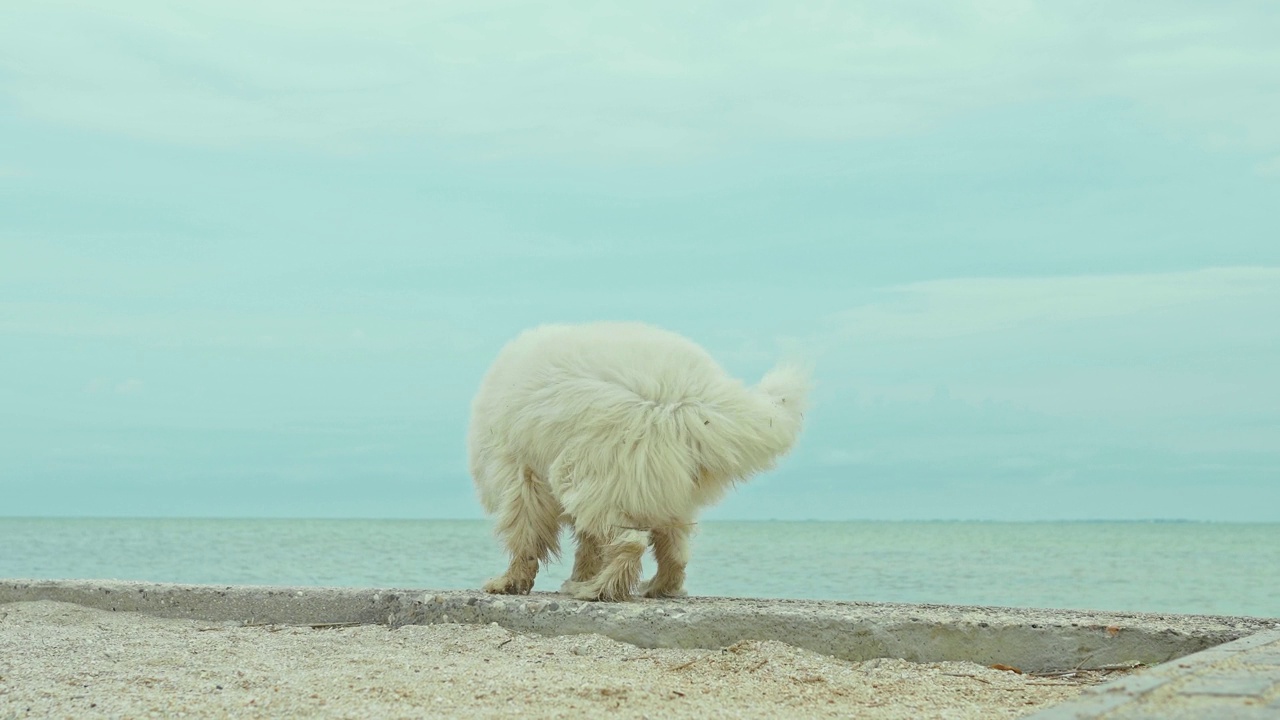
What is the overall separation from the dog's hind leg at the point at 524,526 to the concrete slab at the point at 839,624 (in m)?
0.17

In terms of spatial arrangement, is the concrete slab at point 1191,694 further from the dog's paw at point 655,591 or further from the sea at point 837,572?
the sea at point 837,572

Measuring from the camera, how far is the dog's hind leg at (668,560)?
6020 millimetres

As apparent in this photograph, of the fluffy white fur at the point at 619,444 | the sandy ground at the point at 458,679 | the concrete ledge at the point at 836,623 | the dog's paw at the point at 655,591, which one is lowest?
the sandy ground at the point at 458,679

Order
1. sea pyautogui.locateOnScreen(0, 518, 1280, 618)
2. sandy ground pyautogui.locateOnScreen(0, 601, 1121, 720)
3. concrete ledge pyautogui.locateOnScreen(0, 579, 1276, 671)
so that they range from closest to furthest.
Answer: sandy ground pyautogui.locateOnScreen(0, 601, 1121, 720) → concrete ledge pyautogui.locateOnScreen(0, 579, 1276, 671) → sea pyautogui.locateOnScreen(0, 518, 1280, 618)

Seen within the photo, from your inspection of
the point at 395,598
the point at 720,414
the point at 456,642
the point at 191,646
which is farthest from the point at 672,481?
the point at 191,646

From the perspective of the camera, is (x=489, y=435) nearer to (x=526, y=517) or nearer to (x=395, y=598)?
(x=526, y=517)

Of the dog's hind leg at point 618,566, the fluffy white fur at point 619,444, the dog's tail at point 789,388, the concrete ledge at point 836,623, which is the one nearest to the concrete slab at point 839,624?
the concrete ledge at point 836,623

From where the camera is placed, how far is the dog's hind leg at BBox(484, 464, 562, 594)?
20.2 ft

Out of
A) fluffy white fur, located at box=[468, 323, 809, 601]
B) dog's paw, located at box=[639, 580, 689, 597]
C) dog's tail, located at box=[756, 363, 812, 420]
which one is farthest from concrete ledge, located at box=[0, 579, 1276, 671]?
dog's tail, located at box=[756, 363, 812, 420]

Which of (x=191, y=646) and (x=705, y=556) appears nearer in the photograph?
(x=191, y=646)

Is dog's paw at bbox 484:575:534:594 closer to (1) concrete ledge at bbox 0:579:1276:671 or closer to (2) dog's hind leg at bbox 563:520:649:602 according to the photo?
(1) concrete ledge at bbox 0:579:1276:671

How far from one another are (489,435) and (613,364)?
3.12ft

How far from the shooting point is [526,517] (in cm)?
616

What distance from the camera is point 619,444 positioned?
5.58 metres
